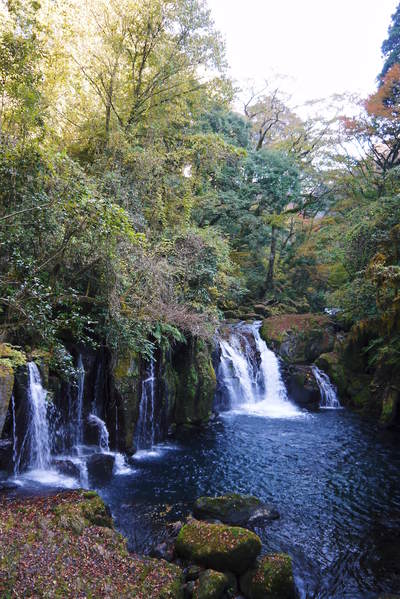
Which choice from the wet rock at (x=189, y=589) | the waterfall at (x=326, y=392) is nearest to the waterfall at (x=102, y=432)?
the wet rock at (x=189, y=589)

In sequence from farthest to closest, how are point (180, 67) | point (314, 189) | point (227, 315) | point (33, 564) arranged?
point (314, 189) < point (227, 315) < point (180, 67) < point (33, 564)

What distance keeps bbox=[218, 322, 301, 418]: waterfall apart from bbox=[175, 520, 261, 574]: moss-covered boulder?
898cm

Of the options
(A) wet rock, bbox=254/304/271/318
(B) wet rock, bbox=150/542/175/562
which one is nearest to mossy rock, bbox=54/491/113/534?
(B) wet rock, bbox=150/542/175/562

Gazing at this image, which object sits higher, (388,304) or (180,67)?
(180,67)

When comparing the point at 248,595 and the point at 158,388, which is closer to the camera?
the point at 248,595

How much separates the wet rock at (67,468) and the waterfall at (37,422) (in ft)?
0.74

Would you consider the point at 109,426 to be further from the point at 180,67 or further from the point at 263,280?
the point at 263,280

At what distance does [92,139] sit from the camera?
13.2 meters

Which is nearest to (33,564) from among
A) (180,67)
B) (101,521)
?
(101,521)

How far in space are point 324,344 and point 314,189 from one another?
1124cm

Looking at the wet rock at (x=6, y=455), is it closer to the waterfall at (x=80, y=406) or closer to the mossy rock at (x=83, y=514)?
the waterfall at (x=80, y=406)

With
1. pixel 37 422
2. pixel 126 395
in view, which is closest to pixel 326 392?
pixel 126 395

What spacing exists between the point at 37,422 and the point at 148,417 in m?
3.69

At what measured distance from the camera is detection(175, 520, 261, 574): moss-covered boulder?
596cm
